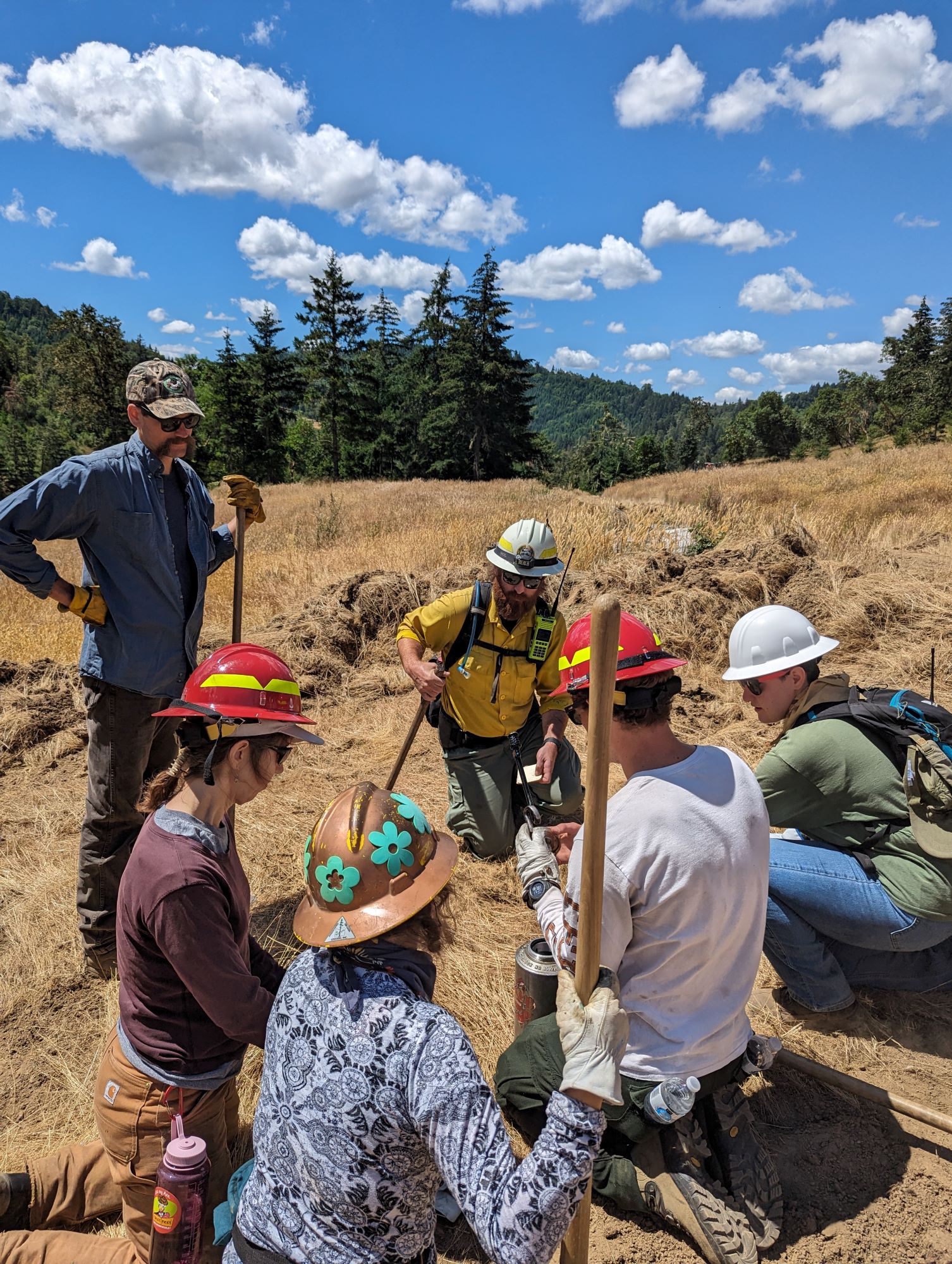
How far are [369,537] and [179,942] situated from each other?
36.6 feet

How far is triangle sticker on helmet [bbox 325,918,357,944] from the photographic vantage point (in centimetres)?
128

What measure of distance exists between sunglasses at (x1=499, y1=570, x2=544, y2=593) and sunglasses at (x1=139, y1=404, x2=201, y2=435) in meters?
1.71

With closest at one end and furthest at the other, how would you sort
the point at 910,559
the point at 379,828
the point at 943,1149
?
1. the point at 379,828
2. the point at 943,1149
3. the point at 910,559

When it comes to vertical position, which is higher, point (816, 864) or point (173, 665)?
point (173, 665)

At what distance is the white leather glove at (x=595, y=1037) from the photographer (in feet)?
4.26

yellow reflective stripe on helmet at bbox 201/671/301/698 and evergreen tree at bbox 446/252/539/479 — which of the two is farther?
evergreen tree at bbox 446/252/539/479

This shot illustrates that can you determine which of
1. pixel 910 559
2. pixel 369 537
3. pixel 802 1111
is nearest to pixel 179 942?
pixel 802 1111

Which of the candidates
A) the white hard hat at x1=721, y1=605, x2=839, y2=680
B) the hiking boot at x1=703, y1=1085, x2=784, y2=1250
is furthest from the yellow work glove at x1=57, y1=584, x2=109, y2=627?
the hiking boot at x1=703, y1=1085, x2=784, y2=1250

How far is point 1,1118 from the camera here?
2646 mm

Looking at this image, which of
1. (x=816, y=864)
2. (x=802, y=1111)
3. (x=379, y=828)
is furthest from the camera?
(x=816, y=864)

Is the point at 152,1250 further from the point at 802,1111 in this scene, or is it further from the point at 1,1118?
the point at 802,1111

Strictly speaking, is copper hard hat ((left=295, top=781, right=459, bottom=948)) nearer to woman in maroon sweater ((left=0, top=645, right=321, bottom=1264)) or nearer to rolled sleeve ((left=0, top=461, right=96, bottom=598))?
woman in maroon sweater ((left=0, top=645, right=321, bottom=1264))

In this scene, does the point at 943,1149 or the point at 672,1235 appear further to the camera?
the point at 943,1149

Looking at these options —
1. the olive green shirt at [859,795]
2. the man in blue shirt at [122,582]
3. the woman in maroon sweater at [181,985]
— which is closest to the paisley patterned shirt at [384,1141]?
the woman in maroon sweater at [181,985]
